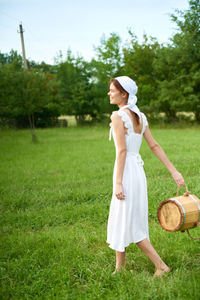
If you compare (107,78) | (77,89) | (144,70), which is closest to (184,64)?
(144,70)

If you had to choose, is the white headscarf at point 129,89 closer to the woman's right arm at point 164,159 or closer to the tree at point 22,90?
the woman's right arm at point 164,159

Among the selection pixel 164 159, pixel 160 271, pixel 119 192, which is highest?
pixel 164 159

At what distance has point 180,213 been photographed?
2.89 meters

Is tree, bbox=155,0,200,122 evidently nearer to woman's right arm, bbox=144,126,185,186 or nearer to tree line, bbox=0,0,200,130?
tree line, bbox=0,0,200,130

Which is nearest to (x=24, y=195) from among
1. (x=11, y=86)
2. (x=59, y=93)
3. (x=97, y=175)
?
(x=97, y=175)

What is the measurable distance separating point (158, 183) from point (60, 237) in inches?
122

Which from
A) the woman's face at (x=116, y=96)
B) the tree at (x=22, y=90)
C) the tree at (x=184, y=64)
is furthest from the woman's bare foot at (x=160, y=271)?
the tree at (x=184, y=64)

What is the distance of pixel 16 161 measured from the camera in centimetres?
1185

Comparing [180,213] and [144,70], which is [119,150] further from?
[144,70]

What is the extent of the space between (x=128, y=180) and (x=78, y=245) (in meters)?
1.56

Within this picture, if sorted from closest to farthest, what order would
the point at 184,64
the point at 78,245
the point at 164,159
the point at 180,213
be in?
the point at 180,213 < the point at 164,159 < the point at 78,245 < the point at 184,64

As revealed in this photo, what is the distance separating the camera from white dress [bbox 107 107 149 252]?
3027 mm

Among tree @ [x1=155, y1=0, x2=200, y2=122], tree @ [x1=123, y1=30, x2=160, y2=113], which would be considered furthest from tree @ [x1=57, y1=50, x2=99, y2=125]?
tree @ [x1=155, y1=0, x2=200, y2=122]

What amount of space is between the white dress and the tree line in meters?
16.9
